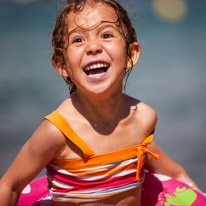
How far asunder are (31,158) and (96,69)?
1.19 feet

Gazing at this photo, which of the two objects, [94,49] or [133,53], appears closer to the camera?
[94,49]

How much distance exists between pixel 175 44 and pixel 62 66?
2631 mm

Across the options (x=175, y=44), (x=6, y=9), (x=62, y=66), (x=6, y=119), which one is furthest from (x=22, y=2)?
(x=62, y=66)

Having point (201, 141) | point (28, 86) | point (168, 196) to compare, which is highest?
point (28, 86)

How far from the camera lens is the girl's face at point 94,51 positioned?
49.6 inches

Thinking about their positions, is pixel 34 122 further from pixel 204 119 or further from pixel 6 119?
pixel 204 119

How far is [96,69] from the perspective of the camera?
1.31m

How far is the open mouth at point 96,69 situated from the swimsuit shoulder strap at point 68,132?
0.57 ft

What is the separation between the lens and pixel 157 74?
3346 mm

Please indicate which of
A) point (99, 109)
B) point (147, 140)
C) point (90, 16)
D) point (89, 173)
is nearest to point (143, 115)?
point (147, 140)

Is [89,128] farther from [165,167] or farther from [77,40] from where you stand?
[165,167]

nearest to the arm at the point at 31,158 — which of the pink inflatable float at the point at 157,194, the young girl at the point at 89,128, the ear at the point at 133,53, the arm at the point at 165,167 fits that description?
the young girl at the point at 89,128

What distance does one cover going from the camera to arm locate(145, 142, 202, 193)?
1730mm

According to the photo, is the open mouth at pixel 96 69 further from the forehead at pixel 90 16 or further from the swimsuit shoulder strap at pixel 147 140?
the swimsuit shoulder strap at pixel 147 140
